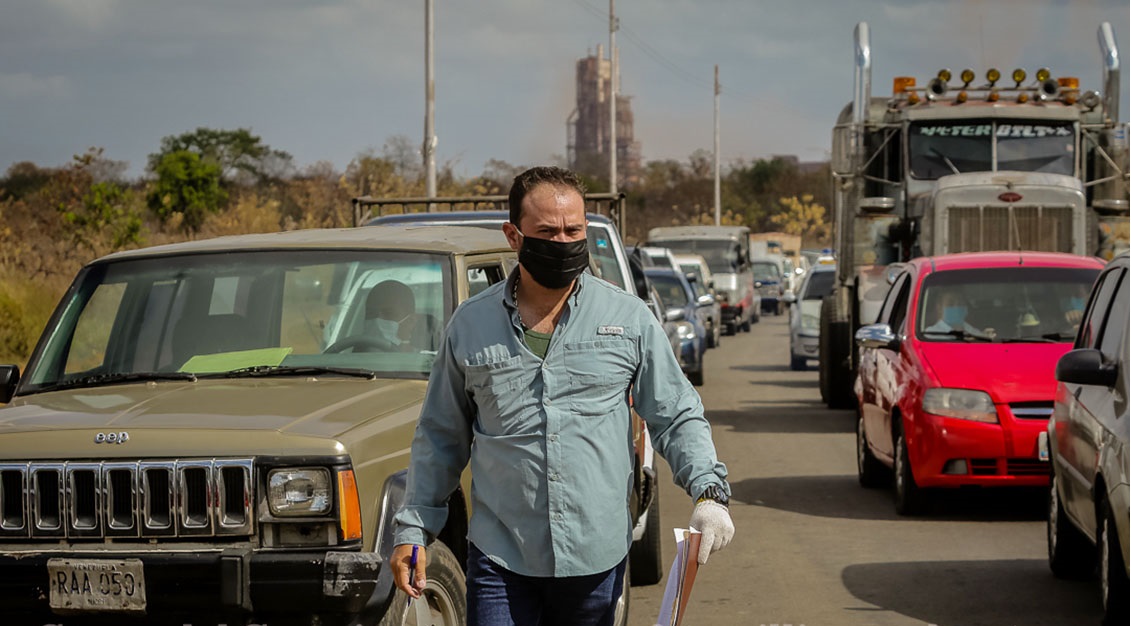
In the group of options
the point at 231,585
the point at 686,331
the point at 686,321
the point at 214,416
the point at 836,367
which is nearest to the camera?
the point at 231,585

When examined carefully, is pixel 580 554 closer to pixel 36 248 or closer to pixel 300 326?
pixel 300 326

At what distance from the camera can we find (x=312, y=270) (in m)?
7.36

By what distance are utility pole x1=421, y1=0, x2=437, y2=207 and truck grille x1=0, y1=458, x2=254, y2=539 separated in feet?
81.3

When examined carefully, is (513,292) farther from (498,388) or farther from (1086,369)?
(1086,369)

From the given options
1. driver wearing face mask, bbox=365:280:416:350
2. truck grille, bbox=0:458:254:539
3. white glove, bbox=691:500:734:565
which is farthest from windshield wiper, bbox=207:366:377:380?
white glove, bbox=691:500:734:565

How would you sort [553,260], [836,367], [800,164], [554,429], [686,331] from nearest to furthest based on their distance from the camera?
[554,429] < [553,260] < [836,367] < [686,331] < [800,164]

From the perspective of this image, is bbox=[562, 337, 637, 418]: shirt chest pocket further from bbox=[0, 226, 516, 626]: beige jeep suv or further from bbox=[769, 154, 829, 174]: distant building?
bbox=[769, 154, 829, 174]: distant building

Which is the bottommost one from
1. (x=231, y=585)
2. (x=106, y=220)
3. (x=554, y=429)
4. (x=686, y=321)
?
(x=686, y=321)

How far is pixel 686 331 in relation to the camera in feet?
75.5

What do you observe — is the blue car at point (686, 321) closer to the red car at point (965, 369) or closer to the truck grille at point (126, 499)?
the red car at point (965, 369)

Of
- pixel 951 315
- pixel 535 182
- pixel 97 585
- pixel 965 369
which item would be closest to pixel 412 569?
pixel 535 182

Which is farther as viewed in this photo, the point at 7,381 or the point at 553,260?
the point at 7,381

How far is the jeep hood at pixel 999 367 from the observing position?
11.3 metres

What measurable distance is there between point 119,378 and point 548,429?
3.01 metres
